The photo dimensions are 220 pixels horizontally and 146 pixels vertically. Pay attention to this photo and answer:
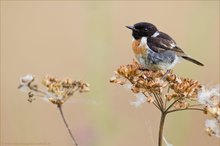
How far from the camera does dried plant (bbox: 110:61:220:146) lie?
3.06 m

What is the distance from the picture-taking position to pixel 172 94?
317cm

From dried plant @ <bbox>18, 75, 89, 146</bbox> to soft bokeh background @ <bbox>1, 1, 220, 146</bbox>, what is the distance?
65 millimetres

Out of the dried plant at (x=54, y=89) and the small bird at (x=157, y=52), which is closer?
the dried plant at (x=54, y=89)

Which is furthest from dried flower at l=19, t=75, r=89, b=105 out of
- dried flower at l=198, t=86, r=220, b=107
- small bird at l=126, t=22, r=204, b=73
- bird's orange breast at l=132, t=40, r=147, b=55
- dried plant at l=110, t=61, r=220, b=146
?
bird's orange breast at l=132, t=40, r=147, b=55

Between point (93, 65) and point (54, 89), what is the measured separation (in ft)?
2.56

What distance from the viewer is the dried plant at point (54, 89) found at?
2.92 meters

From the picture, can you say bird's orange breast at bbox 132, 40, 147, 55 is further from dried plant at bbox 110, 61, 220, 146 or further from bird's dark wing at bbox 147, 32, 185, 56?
dried plant at bbox 110, 61, 220, 146

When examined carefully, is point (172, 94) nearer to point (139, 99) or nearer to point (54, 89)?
point (139, 99)

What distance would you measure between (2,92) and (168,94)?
294 cm

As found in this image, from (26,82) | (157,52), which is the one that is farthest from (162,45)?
(26,82)

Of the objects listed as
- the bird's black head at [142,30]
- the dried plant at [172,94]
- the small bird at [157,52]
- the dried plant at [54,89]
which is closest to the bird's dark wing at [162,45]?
the small bird at [157,52]

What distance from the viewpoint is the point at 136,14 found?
9578 mm

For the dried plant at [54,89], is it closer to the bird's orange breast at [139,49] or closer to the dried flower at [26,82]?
the dried flower at [26,82]

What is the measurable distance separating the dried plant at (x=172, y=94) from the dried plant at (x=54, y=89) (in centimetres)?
29
